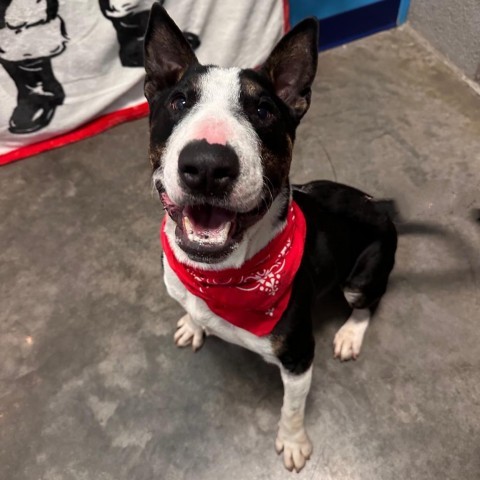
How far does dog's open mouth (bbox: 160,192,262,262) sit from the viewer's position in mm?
1800

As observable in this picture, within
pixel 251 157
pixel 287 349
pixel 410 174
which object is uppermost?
pixel 251 157

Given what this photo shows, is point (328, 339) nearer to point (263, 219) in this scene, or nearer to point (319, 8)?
point (263, 219)

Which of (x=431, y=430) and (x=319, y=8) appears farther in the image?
(x=319, y=8)

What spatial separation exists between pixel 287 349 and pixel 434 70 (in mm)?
3316

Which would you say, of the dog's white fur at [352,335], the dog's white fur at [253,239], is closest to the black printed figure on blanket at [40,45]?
the dog's white fur at [253,239]

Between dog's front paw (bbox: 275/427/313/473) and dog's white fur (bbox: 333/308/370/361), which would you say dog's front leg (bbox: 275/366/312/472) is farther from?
dog's white fur (bbox: 333/308/370/361)

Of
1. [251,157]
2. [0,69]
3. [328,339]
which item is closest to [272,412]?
[328,339]

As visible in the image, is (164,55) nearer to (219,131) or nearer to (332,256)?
(219,131)

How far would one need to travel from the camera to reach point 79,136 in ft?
13.8

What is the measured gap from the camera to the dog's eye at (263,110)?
190cm

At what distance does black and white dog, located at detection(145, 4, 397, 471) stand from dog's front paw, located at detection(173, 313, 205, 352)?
0.59 metres

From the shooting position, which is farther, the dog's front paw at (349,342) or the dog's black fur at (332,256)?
the dog's front paw at (349,342)

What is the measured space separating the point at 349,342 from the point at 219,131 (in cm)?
172

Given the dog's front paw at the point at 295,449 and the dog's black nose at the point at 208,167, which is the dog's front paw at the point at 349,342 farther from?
the dog's black nose at the point at 208,167
